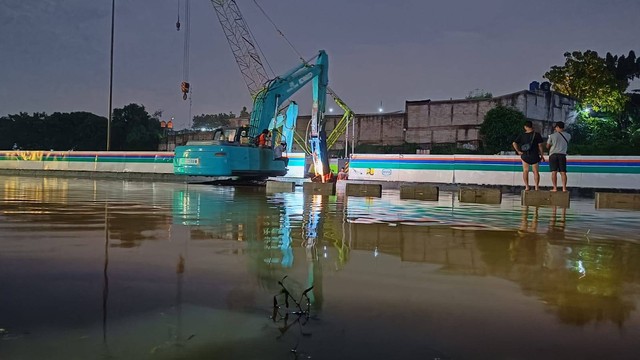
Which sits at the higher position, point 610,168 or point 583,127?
point 583,127

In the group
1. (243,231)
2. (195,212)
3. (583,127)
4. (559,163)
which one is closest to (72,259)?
(243,231)

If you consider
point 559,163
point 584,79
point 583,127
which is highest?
point 584,79

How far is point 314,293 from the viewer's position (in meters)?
3.79

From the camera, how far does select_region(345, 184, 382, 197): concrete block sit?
1745 cm

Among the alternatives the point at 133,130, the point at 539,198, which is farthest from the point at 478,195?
the point at 133,130

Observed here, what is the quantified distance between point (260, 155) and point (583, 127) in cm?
3800

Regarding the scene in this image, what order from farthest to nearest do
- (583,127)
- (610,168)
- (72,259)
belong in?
(583,127), (610,168), (72,259)

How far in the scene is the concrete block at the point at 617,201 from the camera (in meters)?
14.1

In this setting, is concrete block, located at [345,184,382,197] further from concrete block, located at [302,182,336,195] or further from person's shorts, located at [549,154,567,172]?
person's shorts, located at [549,154,567,172]

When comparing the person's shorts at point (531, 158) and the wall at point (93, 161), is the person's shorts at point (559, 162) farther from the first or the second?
the wall at point (93, 161)

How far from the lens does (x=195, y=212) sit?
9969mm

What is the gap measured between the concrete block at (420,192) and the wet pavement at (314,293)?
8.97 metres

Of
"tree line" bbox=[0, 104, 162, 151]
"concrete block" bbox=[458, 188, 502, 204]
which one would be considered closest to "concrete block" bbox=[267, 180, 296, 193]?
"concrete block" bbox=[458, 188, 502, 204]

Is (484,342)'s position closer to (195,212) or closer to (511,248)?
(511,248)
